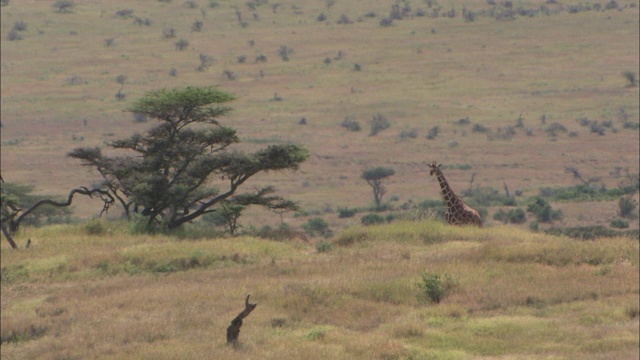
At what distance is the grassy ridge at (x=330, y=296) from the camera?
53.2ft

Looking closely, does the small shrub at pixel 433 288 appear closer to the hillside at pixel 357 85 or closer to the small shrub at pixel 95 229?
the small shrub at pixel 95 229

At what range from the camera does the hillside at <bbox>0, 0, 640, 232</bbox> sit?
59375 mm

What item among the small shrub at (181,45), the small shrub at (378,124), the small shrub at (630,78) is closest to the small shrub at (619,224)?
the small shrub at (378,124)

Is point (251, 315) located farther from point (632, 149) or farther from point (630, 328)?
point (632, 149)

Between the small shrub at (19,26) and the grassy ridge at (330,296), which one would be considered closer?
the grassy ridge at (330,296)

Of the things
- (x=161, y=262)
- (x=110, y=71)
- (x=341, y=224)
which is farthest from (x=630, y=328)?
(x=110, y=71)

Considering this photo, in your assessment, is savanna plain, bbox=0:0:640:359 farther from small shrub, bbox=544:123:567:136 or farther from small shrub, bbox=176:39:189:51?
small shrub, bbox=176:39:189:51

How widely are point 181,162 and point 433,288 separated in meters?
10.9

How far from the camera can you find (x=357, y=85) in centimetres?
8019

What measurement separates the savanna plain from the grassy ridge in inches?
2.5

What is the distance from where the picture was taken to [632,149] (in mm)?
64250

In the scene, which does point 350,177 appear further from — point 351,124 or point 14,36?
point 14,36

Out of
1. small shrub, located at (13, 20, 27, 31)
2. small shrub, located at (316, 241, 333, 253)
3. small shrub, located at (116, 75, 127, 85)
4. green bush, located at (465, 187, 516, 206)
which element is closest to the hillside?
small shrub, located at (116, 75, 127, 85)

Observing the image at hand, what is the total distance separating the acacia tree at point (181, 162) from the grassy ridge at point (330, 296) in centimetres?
128
